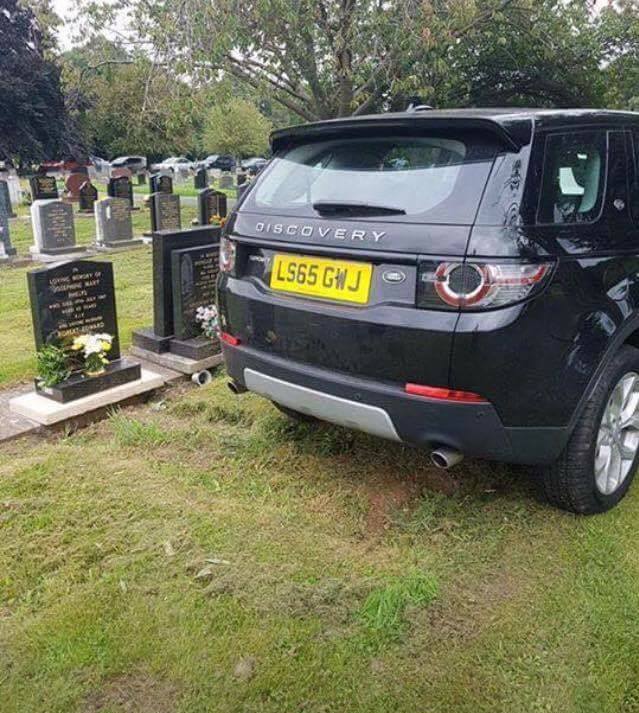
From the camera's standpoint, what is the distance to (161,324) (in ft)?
17.2

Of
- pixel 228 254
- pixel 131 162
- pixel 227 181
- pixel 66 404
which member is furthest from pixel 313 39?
pixel 131 162

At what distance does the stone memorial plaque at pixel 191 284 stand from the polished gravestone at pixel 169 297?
15mm

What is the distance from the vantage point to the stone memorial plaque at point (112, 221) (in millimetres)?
11953

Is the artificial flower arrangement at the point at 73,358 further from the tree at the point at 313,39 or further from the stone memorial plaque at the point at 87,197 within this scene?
the stone memorial plaque at the point at 87,197

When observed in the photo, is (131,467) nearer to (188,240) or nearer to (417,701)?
(417,701)

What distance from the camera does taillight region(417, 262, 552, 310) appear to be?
222cm

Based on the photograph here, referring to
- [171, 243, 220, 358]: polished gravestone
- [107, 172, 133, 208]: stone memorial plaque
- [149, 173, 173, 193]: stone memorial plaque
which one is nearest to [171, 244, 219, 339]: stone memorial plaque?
[171, 243, 220, 358]: polished gravestone

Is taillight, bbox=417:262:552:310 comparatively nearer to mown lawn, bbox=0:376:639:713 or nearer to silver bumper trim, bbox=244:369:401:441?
silver bumper trim, bbox=244:369:401:441

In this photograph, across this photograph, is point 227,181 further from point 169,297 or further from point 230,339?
point 230,339

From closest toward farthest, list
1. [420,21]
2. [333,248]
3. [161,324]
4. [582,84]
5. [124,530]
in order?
[333,248], [124,530], [161,324], [420,21], [582,84]

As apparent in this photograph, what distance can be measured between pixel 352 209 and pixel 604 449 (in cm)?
157

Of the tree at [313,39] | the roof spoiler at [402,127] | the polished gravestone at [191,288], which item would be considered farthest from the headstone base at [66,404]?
the tree at [313,39]

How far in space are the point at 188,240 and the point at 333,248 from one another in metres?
2.89

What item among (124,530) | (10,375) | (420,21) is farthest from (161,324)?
(420,21)
